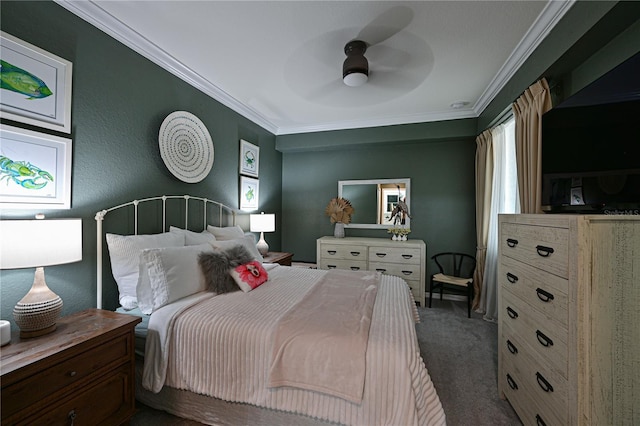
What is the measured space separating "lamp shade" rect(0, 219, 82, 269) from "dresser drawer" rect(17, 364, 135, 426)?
0.64 metres

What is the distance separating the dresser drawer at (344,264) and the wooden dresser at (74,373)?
2729 millimetres

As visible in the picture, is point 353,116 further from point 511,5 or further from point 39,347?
point 39,347

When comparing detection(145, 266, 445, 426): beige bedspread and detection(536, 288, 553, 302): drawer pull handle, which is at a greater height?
detection(536, 288, 553, 302): drawer pull handle

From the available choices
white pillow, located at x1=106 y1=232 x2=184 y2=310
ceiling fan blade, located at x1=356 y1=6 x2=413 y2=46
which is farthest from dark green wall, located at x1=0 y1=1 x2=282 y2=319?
ceiling fan blade, located at x1=356 y1=6 x2=413 y2=46

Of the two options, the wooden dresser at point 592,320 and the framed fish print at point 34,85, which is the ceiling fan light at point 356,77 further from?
the framed fish print at point 34,85

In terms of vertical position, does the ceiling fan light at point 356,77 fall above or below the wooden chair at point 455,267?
above

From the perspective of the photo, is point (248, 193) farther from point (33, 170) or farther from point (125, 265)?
point (33, 170)

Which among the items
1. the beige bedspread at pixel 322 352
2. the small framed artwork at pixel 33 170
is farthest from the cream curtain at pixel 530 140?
the small framed artwork at pixel 33 170

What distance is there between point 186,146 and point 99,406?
2085mm

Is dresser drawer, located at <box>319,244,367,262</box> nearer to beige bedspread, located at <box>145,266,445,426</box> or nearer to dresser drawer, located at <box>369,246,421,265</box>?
dresser drawer, located at <box>369,246,421,265</box>

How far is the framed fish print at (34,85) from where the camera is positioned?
4.58ft

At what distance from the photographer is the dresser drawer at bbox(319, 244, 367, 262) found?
3801 millimetres

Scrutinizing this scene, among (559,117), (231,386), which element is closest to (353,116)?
(559,117)

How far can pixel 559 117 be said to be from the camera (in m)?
1.62
